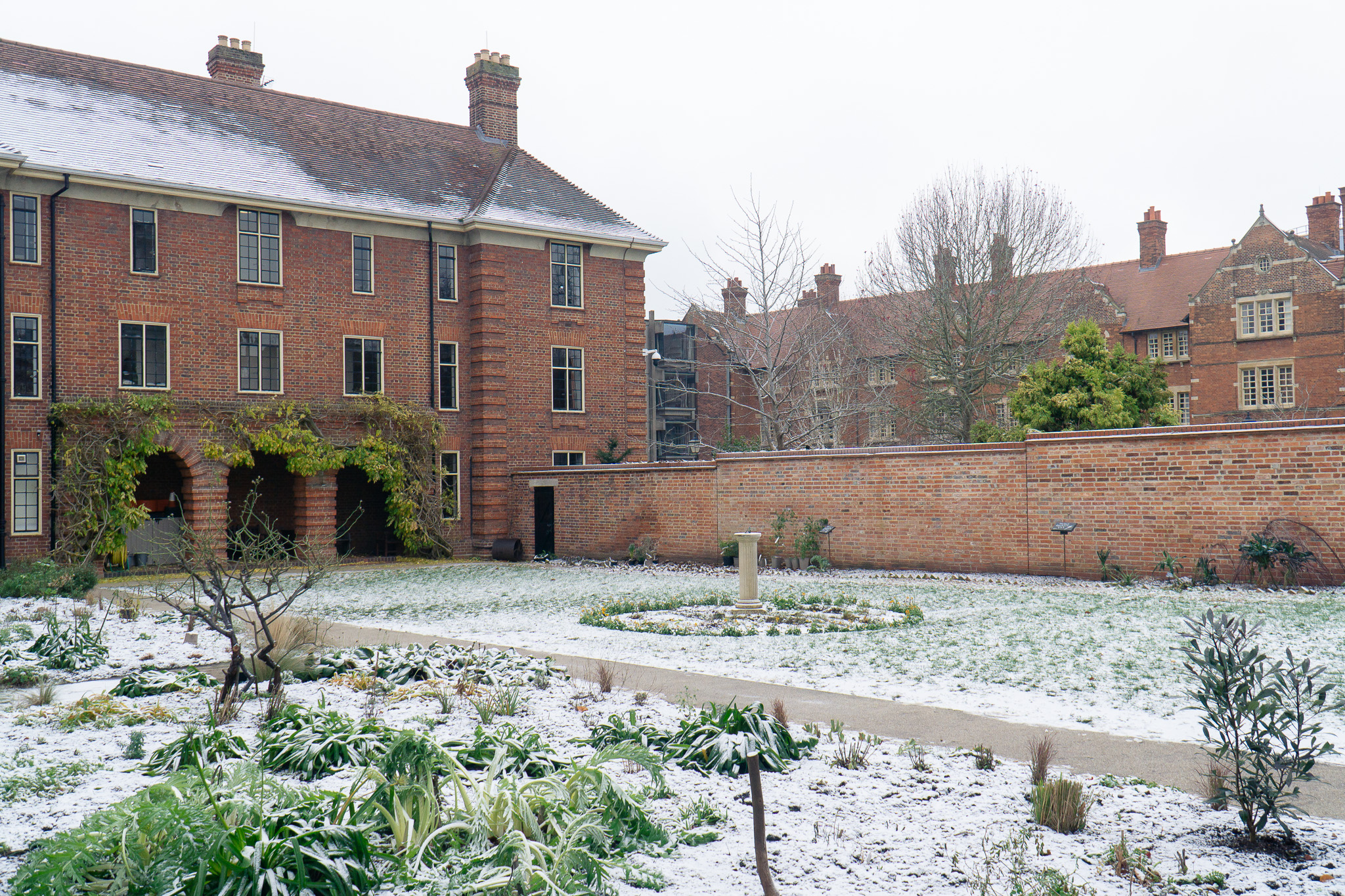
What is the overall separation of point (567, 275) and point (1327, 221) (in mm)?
32601

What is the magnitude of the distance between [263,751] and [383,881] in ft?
6.75

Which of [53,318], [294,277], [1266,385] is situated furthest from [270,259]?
[1266,385]

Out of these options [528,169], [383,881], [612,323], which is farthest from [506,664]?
[528,169]

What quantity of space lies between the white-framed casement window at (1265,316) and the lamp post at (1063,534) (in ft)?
96.0

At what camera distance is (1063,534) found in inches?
675

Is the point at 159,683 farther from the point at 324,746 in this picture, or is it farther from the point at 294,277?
the point at 294,277

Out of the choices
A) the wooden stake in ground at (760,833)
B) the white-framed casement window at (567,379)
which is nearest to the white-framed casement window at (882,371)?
the white-framed casement window at (567,379)

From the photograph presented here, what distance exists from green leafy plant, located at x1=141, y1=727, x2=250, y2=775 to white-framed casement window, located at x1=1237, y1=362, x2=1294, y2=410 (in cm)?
4317

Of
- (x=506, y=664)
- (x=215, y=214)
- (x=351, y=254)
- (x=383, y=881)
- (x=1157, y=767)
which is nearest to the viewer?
(x=383, y=881)

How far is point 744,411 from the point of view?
53.9 m

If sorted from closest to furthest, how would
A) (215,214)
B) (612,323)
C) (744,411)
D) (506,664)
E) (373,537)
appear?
(506,664)
(215,214)
(373,537)
(612,323)
(744,411)

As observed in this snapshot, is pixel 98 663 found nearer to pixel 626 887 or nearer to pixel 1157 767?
pixel 626 887

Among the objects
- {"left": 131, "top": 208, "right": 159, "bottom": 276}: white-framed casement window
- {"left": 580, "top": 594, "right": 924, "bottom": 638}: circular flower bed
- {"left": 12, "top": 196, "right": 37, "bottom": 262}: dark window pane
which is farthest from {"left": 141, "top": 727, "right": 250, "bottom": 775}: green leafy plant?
{"left": 131, "top": 208, "right": 159, "bottom": 276}: white-framed casement window

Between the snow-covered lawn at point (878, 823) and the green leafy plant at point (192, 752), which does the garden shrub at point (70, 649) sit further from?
the green leafy plant at point (192, 752)
